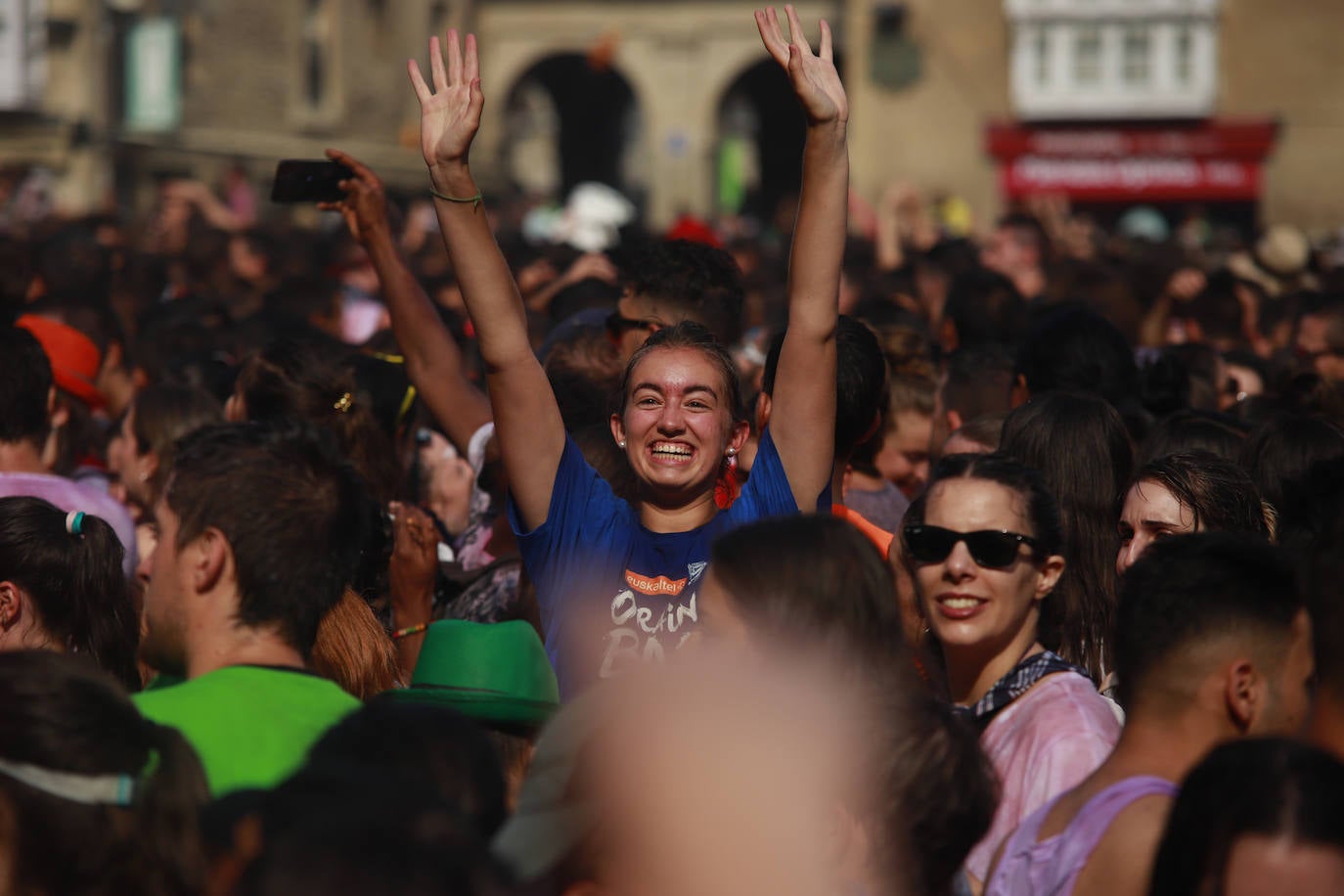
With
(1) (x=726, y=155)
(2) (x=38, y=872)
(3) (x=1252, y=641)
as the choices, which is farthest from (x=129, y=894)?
(1) (x=726, y=155)

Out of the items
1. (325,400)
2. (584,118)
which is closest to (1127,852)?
(325,400)

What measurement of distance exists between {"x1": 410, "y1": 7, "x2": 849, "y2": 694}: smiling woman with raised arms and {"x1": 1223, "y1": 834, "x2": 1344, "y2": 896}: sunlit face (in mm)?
1760

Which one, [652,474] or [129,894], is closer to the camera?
[129,894]

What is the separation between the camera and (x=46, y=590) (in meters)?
3.87

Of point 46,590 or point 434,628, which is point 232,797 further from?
point 46,590

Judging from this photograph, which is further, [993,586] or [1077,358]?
[1077,358]

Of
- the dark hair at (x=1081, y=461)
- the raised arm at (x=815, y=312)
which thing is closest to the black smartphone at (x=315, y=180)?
the raised arm at (x=815, y=312)

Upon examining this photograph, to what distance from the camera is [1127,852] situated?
103 inches

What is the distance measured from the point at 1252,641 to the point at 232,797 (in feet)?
5.18

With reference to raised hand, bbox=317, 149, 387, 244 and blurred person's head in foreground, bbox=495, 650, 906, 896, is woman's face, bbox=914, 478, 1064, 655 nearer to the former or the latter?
blurred person's head in foreground, bbox=495, 650, 906, 896

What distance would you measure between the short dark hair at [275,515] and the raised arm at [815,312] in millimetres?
1188

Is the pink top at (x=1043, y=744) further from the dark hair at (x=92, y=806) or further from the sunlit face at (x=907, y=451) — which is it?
the sunlit face at (x=907, y=451)

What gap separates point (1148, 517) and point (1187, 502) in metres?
0.09

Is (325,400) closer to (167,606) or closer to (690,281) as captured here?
(690,281)
